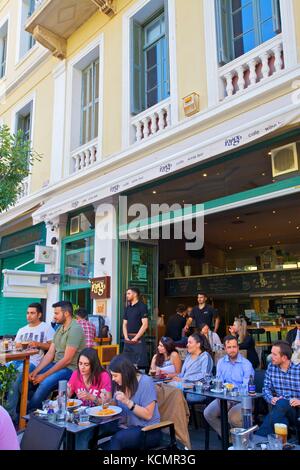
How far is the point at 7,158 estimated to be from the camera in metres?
6.89

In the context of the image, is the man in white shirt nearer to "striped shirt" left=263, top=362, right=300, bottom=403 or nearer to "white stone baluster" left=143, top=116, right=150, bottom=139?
"striped shirt" left=263, top=362, right=300, bottom=403

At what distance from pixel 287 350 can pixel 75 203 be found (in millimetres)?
5056

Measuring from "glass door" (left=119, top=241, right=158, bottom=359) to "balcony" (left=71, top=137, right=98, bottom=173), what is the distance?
2.07 meters

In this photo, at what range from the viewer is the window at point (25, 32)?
1243cm

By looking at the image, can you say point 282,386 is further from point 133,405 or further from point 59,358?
point 59,358

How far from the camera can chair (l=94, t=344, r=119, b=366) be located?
709 cm

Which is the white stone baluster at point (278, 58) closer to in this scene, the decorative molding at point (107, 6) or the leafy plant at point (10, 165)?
the leafy plant at point (10, 165)

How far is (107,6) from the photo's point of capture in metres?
8.55

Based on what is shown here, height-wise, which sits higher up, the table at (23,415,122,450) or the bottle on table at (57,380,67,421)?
the bottle on table at (57,380,67,421)

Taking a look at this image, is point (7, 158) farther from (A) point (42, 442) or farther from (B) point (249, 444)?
(B) point (249, 444)

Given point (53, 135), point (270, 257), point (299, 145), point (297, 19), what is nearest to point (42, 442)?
point (299, 145)

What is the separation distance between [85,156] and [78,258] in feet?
7.59

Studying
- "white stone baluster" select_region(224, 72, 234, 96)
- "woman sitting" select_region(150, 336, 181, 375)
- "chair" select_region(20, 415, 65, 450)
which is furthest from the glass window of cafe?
"chair" select_region(20, 415, 65, 450)

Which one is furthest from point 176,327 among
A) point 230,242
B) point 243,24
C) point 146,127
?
point 243,24
